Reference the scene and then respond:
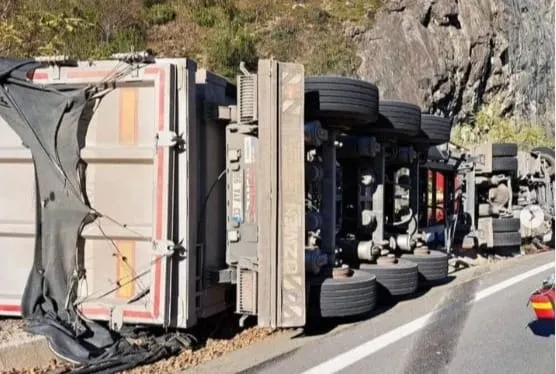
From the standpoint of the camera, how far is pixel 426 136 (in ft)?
25.0

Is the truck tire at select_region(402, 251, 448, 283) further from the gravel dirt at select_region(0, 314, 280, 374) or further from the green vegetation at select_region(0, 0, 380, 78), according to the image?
the green vegetation at select_region(0, 0, 380, 78)

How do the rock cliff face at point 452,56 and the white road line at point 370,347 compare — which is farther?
the rock cliff face at point 452,56

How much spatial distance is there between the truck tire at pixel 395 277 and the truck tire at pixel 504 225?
3542 mm

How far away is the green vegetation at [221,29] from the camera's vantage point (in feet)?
55.5

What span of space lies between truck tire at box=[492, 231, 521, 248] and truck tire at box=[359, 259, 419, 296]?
3.53m

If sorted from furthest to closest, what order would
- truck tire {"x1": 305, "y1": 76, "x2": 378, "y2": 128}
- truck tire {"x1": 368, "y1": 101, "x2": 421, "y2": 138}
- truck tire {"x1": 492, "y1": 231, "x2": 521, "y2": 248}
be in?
truck tire {"x1": 492, "y1": 231, "x2": 521, "y2": 248} < truck tire {"x1": 368, "y1": 101, "x2": 421, "y2": 138} < truck tire {"x1": 305, "y1": 76, "x2": 378, "y2": 128}

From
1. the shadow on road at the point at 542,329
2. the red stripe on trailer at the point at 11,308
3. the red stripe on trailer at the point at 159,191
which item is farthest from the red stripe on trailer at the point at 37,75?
the shadow on road at the point at 542,329

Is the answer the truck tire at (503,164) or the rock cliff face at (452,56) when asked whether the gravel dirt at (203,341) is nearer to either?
the truck tire at (503,164)

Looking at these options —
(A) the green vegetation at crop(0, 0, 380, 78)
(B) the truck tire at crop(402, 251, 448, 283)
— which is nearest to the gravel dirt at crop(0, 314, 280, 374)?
(B) the truck tire at crop(402, 251, 448, 283)

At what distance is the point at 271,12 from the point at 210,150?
17.9 metres

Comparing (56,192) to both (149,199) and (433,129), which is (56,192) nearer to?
(149,199)

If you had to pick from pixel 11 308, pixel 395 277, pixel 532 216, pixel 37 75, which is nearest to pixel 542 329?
pixel 395 277

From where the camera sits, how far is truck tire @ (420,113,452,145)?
25.0 ft

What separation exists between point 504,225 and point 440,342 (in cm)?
474
